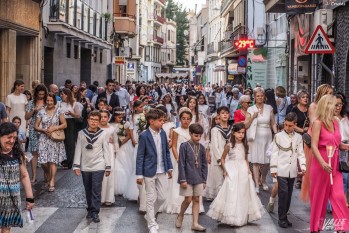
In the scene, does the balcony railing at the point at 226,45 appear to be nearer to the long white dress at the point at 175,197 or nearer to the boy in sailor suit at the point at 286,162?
the long white dress at the point at 175,197

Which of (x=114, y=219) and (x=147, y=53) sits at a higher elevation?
(x=147, y=53)

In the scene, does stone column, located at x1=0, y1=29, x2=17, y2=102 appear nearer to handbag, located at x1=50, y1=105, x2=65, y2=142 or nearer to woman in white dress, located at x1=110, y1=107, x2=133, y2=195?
handbag, located at x1=50, y1=105, x2=65, y2=142

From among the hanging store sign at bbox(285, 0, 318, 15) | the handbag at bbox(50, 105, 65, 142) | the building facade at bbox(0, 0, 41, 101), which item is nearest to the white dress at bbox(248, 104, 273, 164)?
the handbag at bbox(50, 105, 65, 142)

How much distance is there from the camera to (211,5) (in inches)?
3324

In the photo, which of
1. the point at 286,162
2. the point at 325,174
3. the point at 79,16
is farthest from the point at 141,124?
the point at 79,16

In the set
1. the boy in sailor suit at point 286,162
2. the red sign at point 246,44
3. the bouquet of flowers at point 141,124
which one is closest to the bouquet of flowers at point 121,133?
the bouquet of flowers at point 141,124

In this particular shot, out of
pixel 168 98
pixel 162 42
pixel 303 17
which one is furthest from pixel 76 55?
pixel 162 42

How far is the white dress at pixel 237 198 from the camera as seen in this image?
388 inches

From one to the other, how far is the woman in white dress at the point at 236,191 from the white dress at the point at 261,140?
2.95 metres

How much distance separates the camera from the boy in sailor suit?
10039 millimetres

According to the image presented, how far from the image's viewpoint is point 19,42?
24.6m

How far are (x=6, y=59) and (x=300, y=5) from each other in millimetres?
8819

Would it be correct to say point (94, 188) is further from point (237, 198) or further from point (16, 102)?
point (16, 102)

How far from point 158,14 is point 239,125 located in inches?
3743
